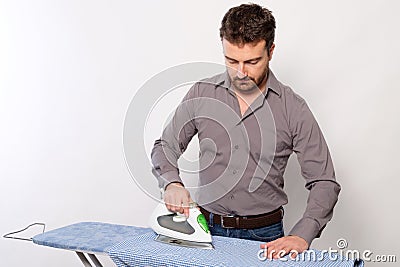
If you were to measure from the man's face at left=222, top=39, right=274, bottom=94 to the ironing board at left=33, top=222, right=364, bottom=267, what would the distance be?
0.51 metres

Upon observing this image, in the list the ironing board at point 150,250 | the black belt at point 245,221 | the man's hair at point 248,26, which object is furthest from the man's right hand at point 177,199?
the man's hair at point 248,26

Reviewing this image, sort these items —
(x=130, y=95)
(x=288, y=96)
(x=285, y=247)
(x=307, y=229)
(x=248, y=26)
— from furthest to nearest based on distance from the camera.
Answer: (x=130, y=95)
(x=288, y=96)
(x=248, y=26)
(x=307, y=229)
(x=285, y=247)

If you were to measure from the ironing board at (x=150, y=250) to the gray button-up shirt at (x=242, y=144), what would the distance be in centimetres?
24

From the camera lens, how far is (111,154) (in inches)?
120

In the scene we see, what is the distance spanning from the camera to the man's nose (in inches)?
75.4

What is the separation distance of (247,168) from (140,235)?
43 centimetres

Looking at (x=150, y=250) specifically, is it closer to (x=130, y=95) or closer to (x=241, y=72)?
(x=241, y=72)

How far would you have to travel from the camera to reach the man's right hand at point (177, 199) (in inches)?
72.1

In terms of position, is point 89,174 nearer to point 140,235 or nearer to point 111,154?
point 111,154

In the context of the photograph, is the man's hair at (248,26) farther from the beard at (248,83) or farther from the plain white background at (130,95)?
the plain white background at (130,95)

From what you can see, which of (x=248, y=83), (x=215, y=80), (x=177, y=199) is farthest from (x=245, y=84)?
(x=177, y=199)

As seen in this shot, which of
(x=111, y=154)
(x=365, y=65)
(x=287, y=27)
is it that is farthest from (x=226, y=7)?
(x=111, y=154)

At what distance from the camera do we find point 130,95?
2.98 meters

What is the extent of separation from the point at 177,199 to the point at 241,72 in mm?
441
